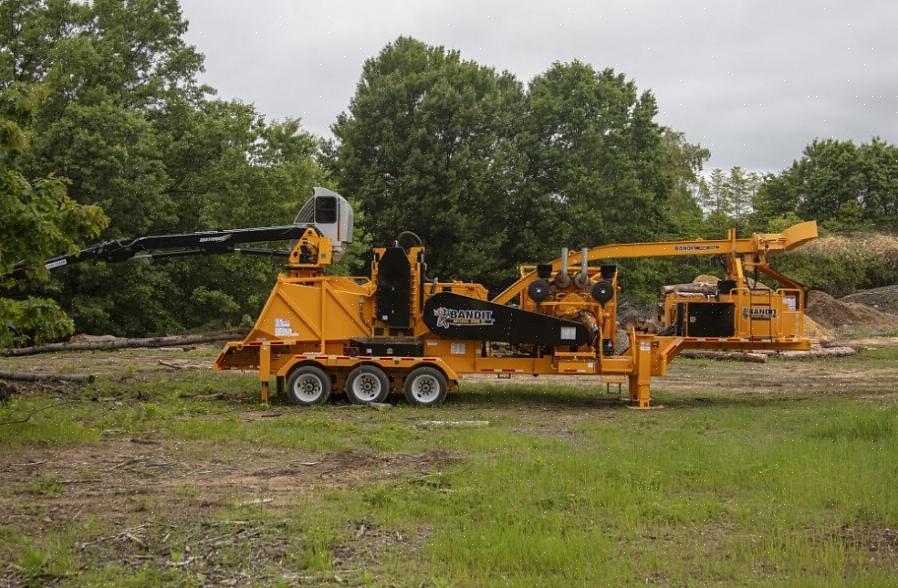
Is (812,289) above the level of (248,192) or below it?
below

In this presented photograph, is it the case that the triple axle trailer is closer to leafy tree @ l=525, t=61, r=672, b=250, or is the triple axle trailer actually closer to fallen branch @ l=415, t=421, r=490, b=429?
fallen branch @ l=415, t=421, r=490, b=429

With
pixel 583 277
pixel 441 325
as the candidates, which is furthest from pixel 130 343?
pixel 583 277

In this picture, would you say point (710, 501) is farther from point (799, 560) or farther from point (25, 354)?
point (25, 354)

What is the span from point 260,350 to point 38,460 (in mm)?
6418

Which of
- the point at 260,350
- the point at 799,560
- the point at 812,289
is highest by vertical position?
the point at 812,289

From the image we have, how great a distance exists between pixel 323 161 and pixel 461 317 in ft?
103

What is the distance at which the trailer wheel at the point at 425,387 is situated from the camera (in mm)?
17172

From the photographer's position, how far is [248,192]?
37.1 meters

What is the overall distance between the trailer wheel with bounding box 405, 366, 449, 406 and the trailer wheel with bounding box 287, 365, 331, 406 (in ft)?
5.21

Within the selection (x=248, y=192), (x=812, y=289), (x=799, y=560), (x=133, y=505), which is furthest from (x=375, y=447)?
(x=812, y=289)

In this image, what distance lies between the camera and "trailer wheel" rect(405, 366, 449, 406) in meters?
17.2

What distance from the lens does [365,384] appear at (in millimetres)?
17219

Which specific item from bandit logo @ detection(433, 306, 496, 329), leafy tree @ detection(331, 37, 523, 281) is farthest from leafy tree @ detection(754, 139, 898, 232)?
bandit logo @ detection(433, 306, 496, 329)

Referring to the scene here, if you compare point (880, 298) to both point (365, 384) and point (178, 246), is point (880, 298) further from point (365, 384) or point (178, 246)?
point (178, 246)
